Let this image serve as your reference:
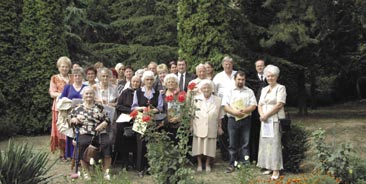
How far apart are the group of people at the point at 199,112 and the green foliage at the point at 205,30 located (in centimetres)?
360

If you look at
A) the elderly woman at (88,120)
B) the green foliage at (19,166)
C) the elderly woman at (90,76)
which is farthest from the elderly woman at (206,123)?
the green foliage at (19,166)

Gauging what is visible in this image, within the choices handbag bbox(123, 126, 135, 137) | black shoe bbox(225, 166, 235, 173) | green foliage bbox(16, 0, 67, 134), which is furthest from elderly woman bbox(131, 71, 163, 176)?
green foliage bbox(16, 0, 67, 134)

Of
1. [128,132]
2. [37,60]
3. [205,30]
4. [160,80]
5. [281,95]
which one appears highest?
[205,30]

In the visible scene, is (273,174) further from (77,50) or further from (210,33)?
(77,50)

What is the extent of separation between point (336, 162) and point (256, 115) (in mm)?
1953

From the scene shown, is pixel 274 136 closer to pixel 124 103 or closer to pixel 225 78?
pixel 225 78

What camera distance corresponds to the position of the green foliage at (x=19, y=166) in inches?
199

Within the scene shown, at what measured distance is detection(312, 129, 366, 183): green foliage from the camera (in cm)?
572

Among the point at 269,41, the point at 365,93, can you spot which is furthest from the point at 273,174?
the point at 365,93

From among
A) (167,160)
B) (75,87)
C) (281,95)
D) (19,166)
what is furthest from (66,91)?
(281,95)

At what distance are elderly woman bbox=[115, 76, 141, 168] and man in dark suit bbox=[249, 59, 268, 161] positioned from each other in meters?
2.00

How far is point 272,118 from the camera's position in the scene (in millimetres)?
6703

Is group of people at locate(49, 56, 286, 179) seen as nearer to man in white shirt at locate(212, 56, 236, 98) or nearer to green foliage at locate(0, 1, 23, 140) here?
man in white shirt at locate(212, 56, 236, 98)

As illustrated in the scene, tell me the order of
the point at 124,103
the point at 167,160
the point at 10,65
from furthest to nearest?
the point at 10,65 < the point at 124,103 < the point at 167,160
